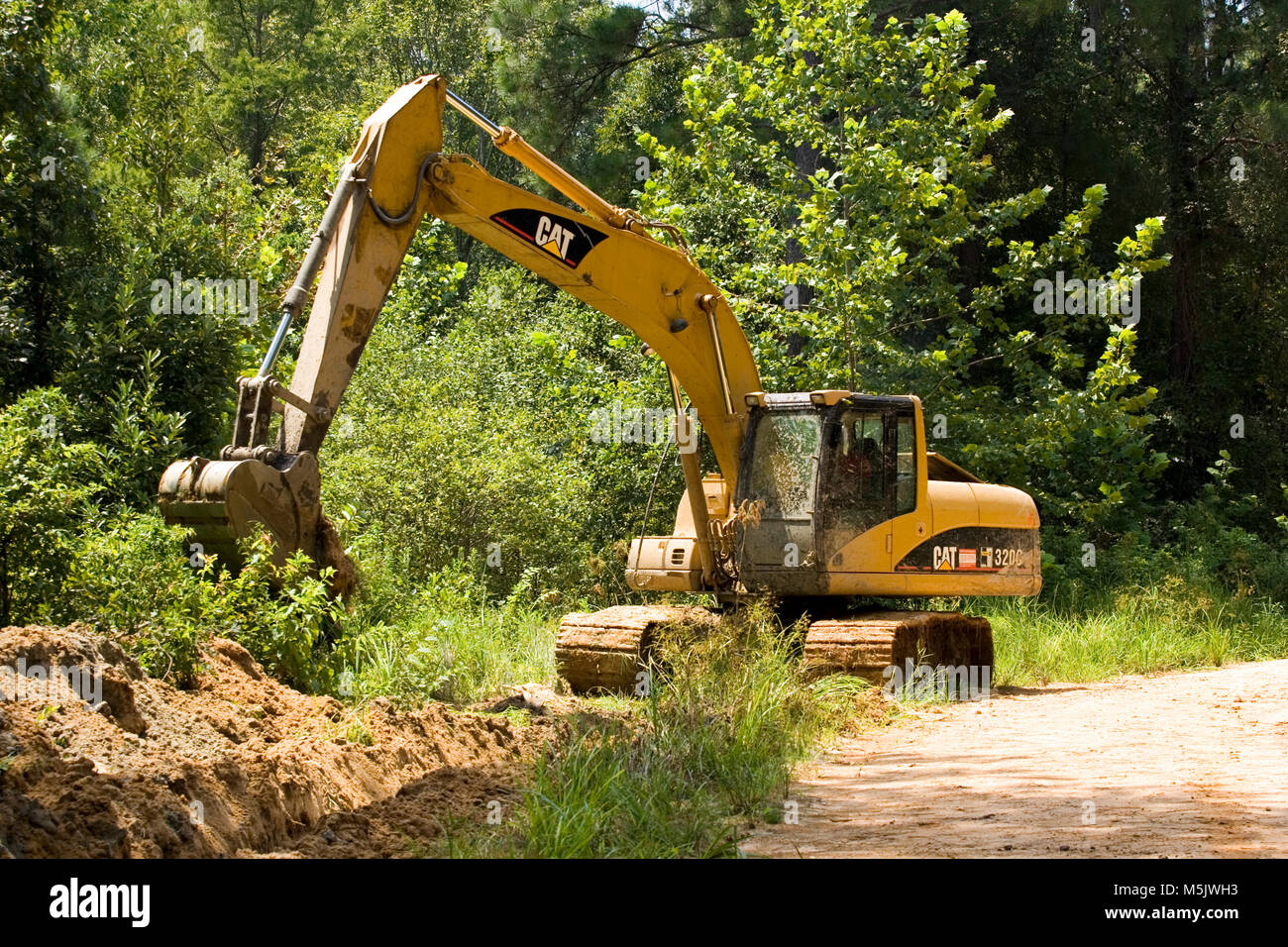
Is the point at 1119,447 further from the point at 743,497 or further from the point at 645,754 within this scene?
the point at 645,754

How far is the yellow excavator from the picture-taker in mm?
9109

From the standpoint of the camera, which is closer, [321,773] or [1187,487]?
[321,773]

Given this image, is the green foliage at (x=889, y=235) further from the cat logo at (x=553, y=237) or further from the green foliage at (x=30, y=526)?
the green foliage at (x=30, y=526)

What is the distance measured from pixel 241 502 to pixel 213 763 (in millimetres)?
2100

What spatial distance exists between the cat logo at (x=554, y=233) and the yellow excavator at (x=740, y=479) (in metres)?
0.01

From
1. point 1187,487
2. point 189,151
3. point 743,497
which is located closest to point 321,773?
point 743,497

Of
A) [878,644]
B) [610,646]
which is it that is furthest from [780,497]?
[610,646]

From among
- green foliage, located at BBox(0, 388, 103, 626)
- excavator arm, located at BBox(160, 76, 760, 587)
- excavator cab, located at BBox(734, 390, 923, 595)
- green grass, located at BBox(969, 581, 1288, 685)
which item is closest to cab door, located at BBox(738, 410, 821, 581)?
excavator cab, located at BBox(734, 390, 923, 595)

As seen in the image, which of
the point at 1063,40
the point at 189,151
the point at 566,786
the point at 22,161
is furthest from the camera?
the point at 1063,40

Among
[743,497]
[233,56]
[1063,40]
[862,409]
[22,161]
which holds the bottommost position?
[743,497]

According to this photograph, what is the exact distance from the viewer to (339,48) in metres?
33.9

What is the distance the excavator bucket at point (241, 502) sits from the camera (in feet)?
25.5

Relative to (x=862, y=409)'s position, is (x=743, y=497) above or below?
below

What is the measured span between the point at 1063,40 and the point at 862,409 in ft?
44.4
